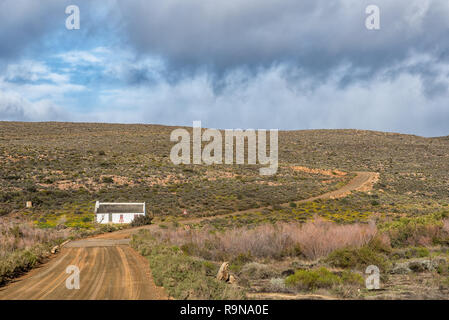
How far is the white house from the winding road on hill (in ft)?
56.4

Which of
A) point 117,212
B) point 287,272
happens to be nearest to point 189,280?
point 287,272

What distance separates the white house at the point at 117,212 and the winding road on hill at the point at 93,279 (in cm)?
1718

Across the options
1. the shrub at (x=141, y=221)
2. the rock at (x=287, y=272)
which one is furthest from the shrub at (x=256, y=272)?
the shrub at (x=141, y=221)

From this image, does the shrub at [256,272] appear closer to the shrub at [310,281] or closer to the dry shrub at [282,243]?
the shrub at [310,281]

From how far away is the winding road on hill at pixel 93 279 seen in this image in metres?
10.9

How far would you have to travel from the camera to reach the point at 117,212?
4038 centimetres

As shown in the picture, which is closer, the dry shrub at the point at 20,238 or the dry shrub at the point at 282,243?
the dry shrub at the point at 282,243

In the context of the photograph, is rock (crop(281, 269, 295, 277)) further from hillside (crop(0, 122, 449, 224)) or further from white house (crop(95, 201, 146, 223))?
hillside (crop(0, 122, 449, 224))

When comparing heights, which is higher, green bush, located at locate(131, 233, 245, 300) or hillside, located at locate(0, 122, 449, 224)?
hillside, located at locate(0, 122, 449, 224)

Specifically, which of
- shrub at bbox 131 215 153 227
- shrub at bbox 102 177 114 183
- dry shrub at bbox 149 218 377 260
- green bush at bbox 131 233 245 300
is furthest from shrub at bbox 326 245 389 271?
shrub at bbox 102 177 114 183

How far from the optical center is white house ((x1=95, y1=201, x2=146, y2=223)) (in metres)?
39.1

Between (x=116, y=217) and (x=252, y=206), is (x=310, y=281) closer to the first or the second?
(x=116, y=217)

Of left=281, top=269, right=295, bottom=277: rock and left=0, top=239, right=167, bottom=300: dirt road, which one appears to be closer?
left=0, top=239, right=167, bottom=300: dirt road

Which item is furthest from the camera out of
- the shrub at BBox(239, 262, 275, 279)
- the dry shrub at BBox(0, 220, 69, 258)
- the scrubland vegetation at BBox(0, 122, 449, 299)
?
the dry shrub at BBox(0, 220, 69, 258)
